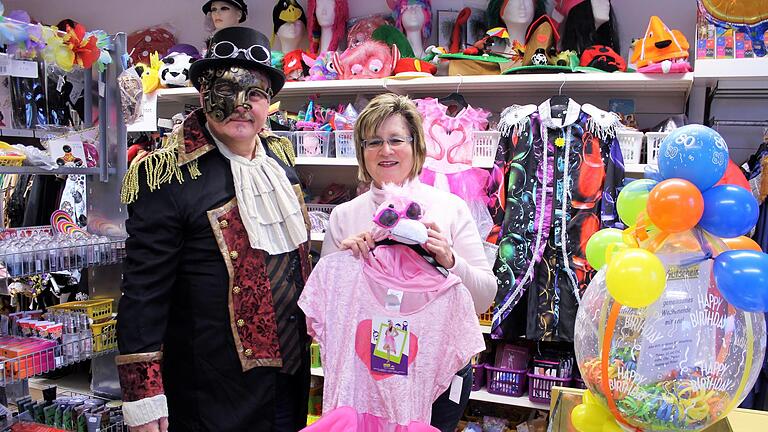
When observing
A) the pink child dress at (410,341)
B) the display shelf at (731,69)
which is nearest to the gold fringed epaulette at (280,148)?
the pink child dress at (410,341)

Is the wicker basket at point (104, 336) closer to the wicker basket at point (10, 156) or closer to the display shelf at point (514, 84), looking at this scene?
the wicker basket at point (10, 156)

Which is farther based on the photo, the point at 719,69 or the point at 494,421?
the point at 494,421

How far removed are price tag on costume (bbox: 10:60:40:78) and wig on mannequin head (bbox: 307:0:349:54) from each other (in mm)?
1849

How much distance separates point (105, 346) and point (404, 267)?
4.68 feet

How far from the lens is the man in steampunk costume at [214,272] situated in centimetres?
146

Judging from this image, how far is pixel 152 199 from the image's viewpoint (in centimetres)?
148

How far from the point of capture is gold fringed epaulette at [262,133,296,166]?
182 cm

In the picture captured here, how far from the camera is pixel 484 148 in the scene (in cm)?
296

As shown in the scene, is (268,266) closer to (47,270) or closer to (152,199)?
(152,199)

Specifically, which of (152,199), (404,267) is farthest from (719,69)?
(152,199)

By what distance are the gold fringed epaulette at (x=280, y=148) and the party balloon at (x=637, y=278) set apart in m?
1.08

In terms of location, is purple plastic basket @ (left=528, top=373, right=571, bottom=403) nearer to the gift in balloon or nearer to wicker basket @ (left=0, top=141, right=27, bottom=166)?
the gift in balloon

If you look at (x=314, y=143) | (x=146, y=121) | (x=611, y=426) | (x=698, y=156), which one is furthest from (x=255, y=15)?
(x=611, y=426)

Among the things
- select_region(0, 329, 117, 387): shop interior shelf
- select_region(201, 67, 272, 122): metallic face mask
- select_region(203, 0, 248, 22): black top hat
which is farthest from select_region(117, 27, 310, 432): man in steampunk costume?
select_region(203, 0, 248, 22): black top hat
